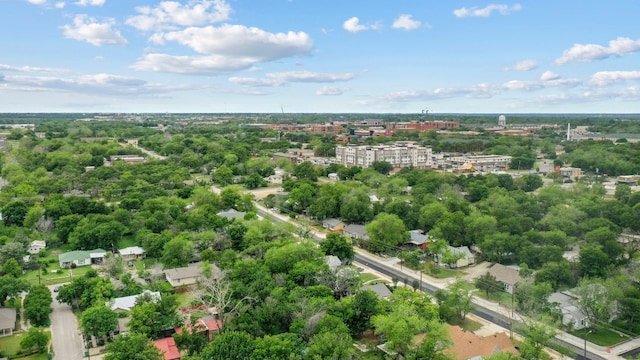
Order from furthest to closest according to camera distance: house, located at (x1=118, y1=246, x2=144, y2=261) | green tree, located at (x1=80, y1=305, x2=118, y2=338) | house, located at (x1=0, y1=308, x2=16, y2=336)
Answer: house, located at (x1=118, y1=246, x2=144, y2=261) → house, located at (x1=0, y1=308, x2=16, y2=336) → green tree, located at (x1=80, y1=305, x2=118, y2=338)

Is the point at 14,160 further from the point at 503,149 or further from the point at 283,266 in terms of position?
the point at 503,149

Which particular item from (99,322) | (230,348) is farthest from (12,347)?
(230,348)

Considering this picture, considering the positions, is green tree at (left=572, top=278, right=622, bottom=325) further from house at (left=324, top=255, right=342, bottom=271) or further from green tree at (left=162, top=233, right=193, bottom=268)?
green tree at (left=162, top=233, right=193, bottom=268)

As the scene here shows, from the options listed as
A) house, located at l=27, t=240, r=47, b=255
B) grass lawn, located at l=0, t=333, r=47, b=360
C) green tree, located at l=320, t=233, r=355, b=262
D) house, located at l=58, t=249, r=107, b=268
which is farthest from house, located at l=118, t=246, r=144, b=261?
green tree, located at l=320, t=233, r=355, b=262

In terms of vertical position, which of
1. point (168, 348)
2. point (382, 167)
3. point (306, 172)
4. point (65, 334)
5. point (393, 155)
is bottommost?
point (65, 334)

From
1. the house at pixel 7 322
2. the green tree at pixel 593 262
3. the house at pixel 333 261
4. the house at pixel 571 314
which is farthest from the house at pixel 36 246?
the green tree at pixel 593 262

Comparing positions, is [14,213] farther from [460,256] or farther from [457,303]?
[457,303]
